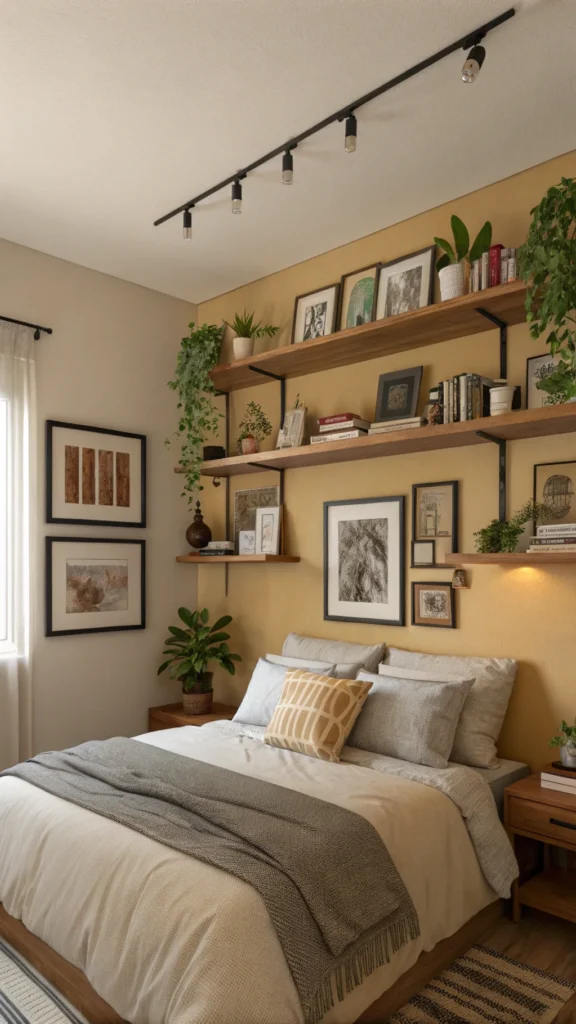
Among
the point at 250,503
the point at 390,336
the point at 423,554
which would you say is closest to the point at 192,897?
the point at 423,554

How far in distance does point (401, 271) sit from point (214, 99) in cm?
126

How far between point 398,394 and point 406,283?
0.54 meters

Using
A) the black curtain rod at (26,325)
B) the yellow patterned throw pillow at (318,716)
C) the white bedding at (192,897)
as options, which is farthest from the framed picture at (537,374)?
the black curtain rod at (26,325)

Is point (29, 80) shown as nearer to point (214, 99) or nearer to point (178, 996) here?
point (214, 99)

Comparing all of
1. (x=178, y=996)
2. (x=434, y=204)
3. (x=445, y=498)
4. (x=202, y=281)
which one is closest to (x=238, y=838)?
(x=178, y=996)

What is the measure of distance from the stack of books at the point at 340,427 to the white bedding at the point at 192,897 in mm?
1528

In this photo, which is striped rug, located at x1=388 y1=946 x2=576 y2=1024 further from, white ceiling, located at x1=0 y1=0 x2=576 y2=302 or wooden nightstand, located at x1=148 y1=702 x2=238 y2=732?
white ceiling, located at x1=0 y1=0 x2=576 y2=302

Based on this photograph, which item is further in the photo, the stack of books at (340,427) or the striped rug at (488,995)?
the stack of books at (340,427)

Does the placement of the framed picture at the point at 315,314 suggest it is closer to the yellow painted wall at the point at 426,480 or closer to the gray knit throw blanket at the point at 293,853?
the yellow painted wall at the point at 426,480

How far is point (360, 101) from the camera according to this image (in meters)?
2.58

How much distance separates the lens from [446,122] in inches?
107

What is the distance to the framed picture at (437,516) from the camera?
3264 millimetres

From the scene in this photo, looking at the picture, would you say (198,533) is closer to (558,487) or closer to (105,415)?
(105,415)

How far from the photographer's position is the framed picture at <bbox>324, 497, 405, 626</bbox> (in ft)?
11.4
